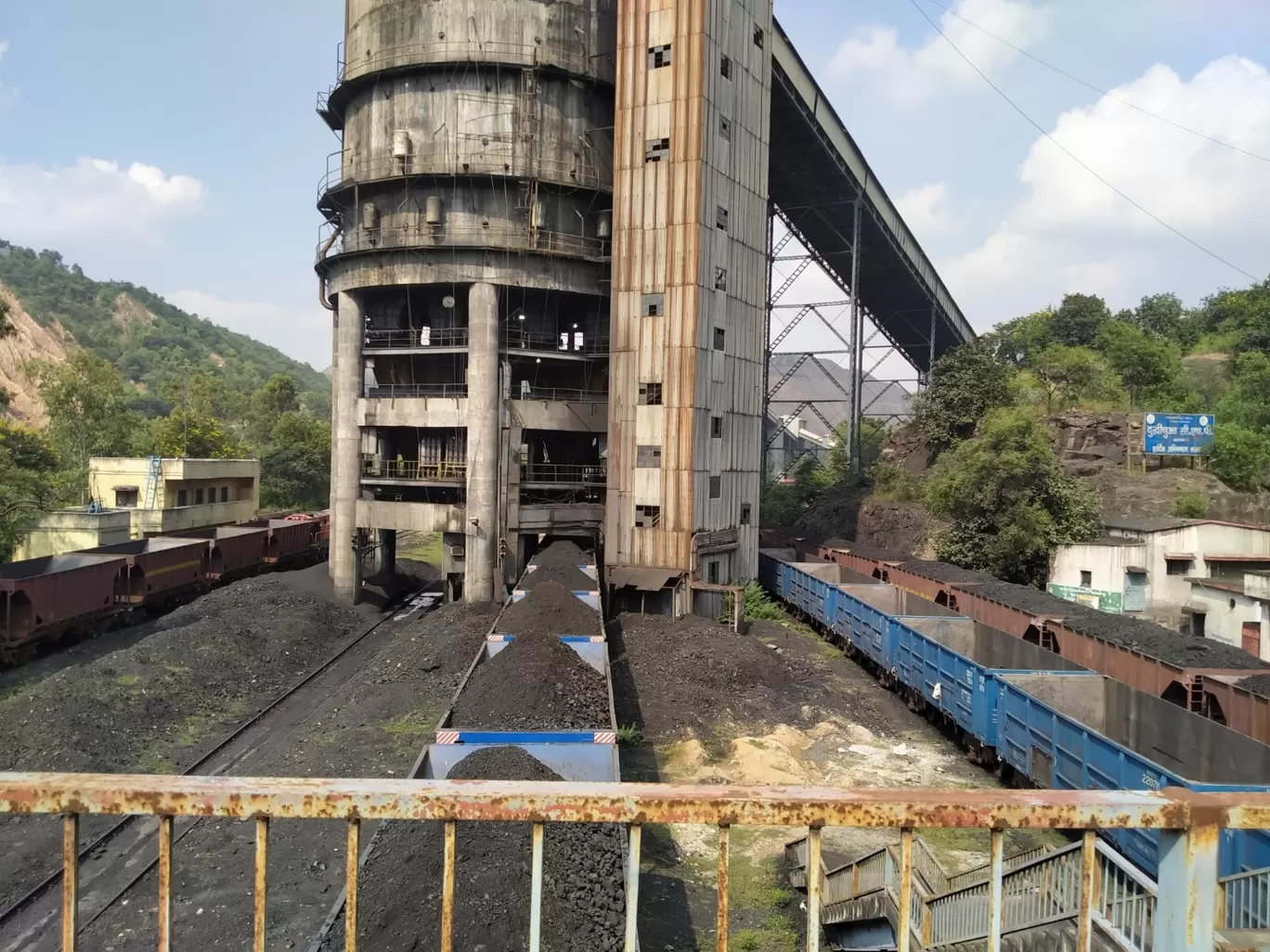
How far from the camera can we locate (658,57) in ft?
84.6

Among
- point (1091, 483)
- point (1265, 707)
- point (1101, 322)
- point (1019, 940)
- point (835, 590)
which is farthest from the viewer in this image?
point (1101, 322)

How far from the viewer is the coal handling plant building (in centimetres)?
2528

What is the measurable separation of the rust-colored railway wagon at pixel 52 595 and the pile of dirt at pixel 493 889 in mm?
16465

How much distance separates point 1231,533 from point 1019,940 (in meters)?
23.3

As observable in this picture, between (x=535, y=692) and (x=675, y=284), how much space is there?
51.1 feet

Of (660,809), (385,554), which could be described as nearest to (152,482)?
(385,554)

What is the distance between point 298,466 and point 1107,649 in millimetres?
52666

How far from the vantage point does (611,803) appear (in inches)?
107

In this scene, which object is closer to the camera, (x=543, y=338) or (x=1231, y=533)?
(x=1231, y=533)

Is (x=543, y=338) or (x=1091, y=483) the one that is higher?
(x=543, y=338)

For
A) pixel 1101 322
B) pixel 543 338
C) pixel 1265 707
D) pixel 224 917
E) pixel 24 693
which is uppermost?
pixel 1101 322

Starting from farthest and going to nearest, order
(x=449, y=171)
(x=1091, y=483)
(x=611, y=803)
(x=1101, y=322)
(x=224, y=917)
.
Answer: (x=1101, y=322), (x=1091, y=483), (x=449, y=171), (x=224, y=917), (x=611, y=803)

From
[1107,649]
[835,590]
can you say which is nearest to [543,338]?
[835,590]

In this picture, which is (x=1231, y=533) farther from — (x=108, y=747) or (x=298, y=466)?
(x=298, y=466)
